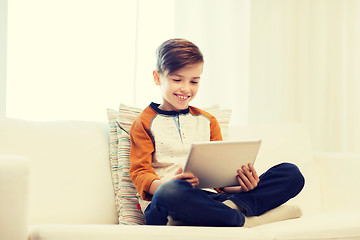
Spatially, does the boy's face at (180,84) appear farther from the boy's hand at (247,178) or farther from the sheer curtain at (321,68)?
the sheer curtain at (321,68)

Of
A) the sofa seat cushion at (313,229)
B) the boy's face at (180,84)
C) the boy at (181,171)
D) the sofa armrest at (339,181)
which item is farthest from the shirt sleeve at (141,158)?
the sofa armrest at (339,181)

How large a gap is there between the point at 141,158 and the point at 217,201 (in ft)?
1.16

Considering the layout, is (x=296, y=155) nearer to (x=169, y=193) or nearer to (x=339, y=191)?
(x=339, y=191)

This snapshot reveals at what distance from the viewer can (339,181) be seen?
72.5 inches

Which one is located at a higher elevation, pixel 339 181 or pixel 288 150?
pixel 288 150

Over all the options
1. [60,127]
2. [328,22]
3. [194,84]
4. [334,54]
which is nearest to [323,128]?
[334,54]

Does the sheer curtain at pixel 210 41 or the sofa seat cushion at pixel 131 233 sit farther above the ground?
the sheer curtain at pixel 210 41

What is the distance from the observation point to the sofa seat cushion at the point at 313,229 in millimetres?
1213

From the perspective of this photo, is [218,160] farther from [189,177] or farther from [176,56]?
[176,56]

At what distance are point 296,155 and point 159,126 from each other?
0.66 m

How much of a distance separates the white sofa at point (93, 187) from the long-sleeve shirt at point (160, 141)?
0.18 metres

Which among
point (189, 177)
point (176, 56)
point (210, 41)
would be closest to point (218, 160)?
point (189, 177)

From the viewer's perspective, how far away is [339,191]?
183 cm

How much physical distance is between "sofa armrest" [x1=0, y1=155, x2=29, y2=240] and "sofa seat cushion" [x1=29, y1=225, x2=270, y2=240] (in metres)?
0.04
